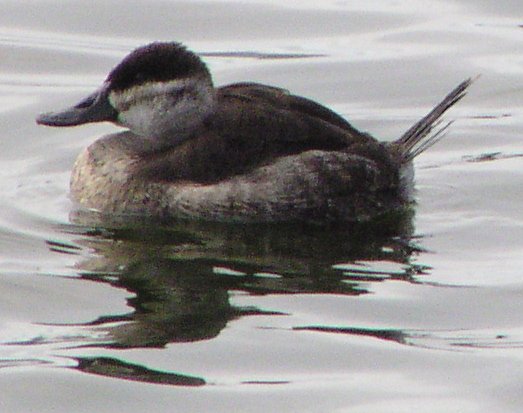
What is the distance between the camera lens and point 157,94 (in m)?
8.53

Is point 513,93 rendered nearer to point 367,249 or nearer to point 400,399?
point 367,249

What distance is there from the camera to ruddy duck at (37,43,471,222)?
27.5 ft

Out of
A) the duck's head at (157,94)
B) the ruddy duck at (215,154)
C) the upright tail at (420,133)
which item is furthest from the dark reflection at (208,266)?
the duck's head at (157,94)

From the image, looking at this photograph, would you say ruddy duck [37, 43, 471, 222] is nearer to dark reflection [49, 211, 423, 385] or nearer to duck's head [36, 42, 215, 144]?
duck's head [36, 42, 215, 144]

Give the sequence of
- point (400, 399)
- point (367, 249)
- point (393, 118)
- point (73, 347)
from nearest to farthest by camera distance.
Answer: point (400, 399), point (73, 347), point (367, 249), point (393, 118)

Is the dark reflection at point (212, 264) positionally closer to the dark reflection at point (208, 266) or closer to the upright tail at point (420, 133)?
the dark reflection at point (208, 266)

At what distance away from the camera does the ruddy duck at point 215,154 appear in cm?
837

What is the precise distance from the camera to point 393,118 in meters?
10.4

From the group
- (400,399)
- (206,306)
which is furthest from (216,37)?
(400,399)

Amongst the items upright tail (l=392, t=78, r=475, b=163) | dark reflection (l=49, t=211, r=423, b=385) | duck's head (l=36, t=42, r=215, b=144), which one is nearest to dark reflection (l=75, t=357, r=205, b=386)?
dark reflection (l=49, t=211, r=423, b=385)

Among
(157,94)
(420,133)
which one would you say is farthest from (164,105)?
(420,133)

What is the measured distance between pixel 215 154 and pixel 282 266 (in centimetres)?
77

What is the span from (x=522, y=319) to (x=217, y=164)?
1.96 metres

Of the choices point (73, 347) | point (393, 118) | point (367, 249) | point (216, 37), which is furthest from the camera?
point (216, 37)
